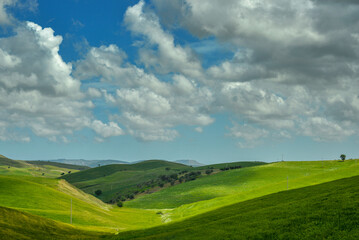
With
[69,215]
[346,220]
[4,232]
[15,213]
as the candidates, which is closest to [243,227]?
[346,220]

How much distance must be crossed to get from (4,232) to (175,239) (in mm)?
30653

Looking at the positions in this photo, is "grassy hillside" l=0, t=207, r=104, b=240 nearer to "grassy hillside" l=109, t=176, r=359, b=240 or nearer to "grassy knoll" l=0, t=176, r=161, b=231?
"grassy knoll" l=0, t=176, r=161, b=231

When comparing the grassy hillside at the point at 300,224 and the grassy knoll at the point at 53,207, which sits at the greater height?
the grassy hillside at the point at 300,224

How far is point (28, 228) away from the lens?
60.6m

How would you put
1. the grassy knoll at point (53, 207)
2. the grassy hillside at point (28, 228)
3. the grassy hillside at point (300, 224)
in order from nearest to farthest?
1. the grassy hillside at point (300, 224)
2. the grassy hillside at point (28, 228)
3. the grassy knoll at point (53, 207)

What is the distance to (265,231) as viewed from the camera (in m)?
35.6

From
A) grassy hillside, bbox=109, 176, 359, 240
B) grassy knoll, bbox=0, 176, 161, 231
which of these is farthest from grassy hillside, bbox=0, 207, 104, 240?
grassy hillside, bbox=109, 176, 359, 240

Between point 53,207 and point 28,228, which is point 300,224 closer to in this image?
point 28,228

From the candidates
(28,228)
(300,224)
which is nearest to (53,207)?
(28,228)

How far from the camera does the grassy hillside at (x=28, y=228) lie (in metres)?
54.7

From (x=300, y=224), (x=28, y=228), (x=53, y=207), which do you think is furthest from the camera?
(x=53, y=207)

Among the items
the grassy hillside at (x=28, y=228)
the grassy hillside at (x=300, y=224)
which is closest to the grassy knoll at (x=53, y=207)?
the grassy hillside at (x=28, y=228)

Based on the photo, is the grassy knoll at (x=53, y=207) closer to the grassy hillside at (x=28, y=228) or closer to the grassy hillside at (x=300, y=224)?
the grassy hillside at (x=28, y=228)

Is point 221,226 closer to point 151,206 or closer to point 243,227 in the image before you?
point 243,227
